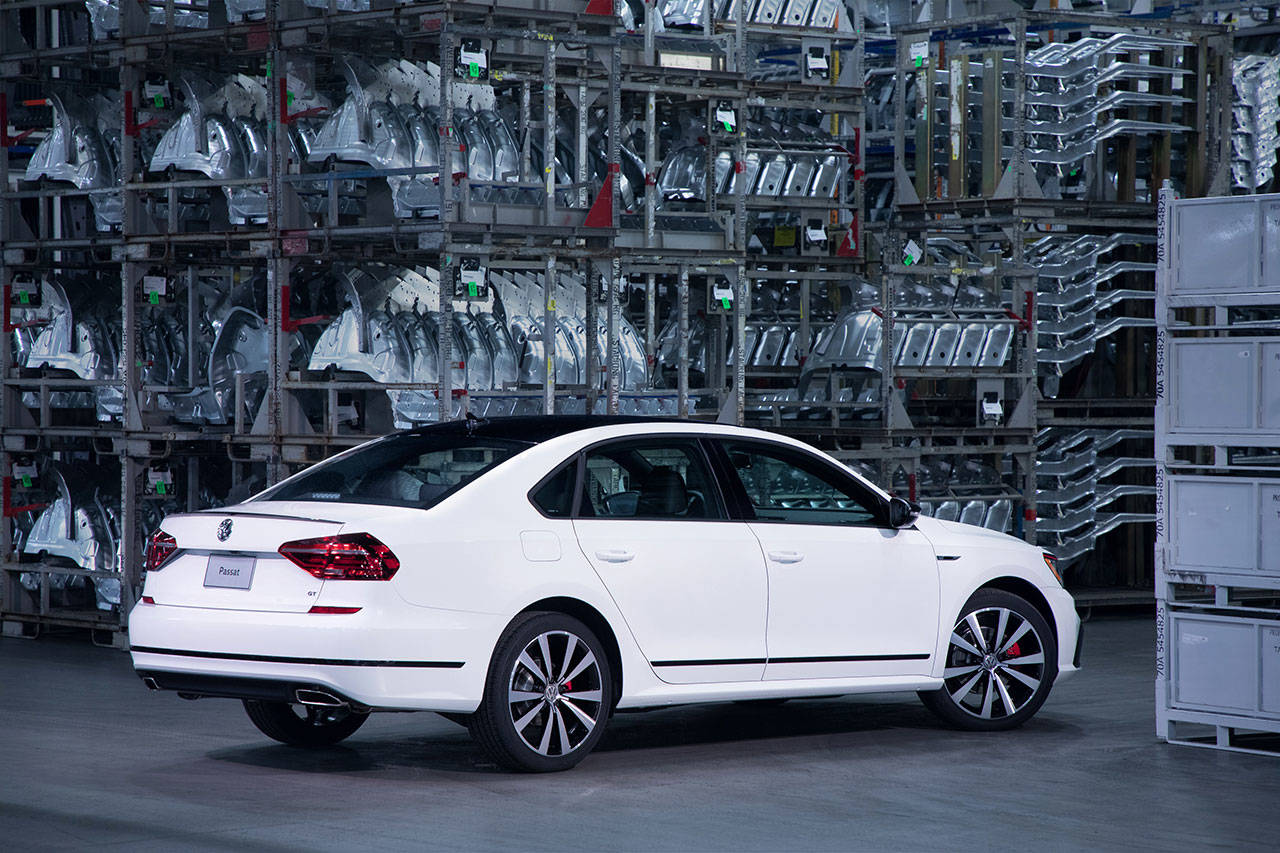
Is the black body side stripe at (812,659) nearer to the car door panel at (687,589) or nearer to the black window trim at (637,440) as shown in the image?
the car door panel at (687,589)

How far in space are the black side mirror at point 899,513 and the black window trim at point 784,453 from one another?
0.08ft

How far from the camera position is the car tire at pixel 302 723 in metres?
8.92

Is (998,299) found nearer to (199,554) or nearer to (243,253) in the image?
(243,253)

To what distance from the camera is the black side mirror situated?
9.17 meters

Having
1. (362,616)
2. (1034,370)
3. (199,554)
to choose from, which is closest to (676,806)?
(362,616)

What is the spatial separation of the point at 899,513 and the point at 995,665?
3.39 ft

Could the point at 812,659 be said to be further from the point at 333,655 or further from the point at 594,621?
the point at 333,655

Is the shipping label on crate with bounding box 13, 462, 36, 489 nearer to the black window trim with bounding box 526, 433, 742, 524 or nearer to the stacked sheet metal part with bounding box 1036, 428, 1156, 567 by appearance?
the black window trim with bounding box 526, 433, 742, 524

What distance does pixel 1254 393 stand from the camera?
888 centimetres


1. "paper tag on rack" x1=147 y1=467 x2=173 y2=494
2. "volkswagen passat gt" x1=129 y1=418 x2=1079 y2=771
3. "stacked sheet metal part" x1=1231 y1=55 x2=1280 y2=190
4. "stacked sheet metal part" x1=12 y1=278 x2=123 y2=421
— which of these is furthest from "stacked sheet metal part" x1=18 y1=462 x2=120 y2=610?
"stacked sheet metal part" x1=1231 y1=55 x2=1280 y2=190

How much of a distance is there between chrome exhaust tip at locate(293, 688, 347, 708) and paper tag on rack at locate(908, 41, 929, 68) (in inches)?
379

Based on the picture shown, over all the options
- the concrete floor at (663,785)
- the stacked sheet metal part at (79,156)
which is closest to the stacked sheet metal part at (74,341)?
the stacked sheet metal part at (79,156)

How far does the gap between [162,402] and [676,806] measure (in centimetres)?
780

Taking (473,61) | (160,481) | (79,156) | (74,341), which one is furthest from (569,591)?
(79,156)
